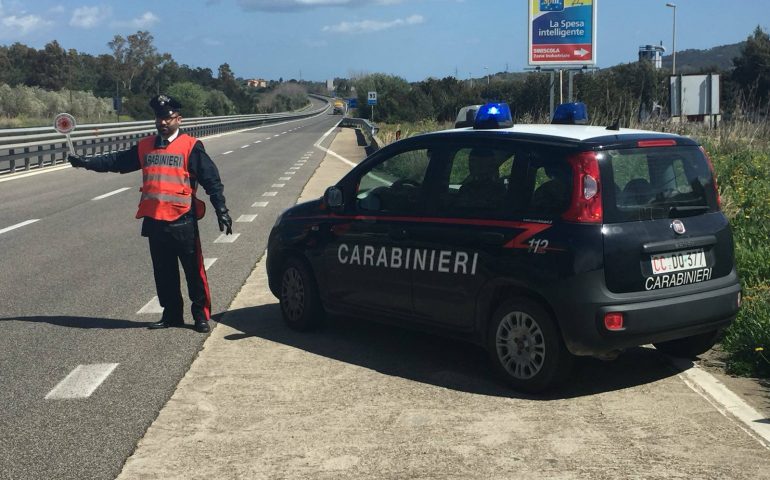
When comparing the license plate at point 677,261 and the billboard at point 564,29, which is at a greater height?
the billboard at point 564,29

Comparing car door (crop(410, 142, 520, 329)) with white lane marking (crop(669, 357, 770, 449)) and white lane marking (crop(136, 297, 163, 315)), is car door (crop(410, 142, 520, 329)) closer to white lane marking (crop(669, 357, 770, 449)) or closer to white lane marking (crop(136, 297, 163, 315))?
white lane marking (crop(669, 357, 770, 449))

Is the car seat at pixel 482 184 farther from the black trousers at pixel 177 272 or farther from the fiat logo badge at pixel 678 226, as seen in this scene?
the black trousers at pixel 177 272

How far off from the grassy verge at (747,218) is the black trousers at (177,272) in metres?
3.93

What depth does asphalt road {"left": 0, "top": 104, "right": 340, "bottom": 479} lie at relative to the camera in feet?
17.4

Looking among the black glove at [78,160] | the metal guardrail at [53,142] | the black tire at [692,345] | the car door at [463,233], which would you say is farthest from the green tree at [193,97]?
the black tire at [692,345]

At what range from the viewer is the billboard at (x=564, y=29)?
28.9 metres

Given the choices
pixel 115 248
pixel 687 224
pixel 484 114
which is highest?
pixel 484 114

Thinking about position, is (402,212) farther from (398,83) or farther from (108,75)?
(108,75)

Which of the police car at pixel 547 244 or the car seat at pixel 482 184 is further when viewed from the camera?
the car seat at pixel 482 184

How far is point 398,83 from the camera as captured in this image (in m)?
125

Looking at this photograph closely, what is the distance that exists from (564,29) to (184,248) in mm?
22674

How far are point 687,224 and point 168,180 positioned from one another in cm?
391

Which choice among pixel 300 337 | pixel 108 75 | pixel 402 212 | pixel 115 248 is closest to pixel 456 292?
pixel 402 212

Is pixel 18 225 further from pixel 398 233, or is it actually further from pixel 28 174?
pixel 28 174
